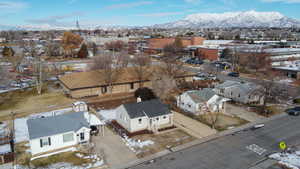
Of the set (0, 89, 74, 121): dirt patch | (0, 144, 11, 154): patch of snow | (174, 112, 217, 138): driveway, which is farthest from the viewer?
(0, 89, 74, 121): dirt patch

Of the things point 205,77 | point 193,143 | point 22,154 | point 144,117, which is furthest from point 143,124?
point 205,77

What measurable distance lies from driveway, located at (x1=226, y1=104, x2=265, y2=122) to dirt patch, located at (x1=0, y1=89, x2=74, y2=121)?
2382 cm

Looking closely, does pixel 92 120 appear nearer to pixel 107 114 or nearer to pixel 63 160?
pixel 63 160

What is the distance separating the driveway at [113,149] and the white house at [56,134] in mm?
1539

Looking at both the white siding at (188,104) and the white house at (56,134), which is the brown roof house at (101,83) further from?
the white house at (56,134)

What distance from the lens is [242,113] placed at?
28.6 meters

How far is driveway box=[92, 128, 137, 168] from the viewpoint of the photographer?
1767cm

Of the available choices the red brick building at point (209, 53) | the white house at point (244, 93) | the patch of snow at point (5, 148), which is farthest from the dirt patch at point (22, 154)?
the red brick building at point (209, 53)

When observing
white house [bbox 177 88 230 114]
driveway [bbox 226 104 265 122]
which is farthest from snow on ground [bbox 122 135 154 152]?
driveway [bbox 226 104 265 122]

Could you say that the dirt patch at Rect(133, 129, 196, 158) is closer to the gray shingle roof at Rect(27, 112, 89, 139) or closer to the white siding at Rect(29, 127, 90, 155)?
the white siding at Rect(29, 127, 90, 155)

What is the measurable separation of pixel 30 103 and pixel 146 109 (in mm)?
20670

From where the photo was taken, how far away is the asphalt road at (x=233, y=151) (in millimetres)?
16984

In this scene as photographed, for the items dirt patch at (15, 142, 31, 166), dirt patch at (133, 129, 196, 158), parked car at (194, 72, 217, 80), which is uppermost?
parked car at (194, 72, 217, 80)

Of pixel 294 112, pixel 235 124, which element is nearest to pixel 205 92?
pixel 235 124
